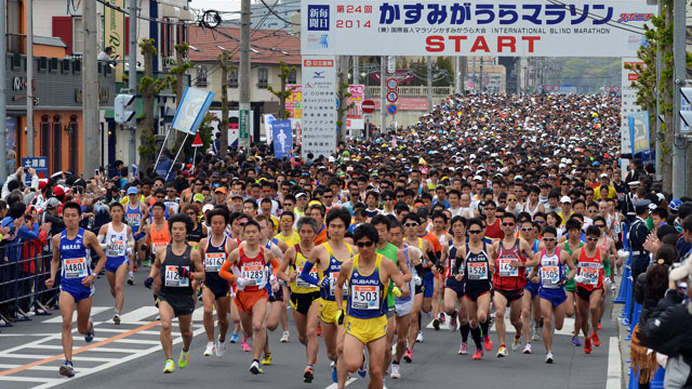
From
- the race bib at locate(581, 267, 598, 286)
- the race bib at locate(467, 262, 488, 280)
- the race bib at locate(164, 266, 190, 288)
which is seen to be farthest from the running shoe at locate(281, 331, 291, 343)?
the race bib at locate(581, 267, 598, 286)

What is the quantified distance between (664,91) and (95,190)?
453 inches

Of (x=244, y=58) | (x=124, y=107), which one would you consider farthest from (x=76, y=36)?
(x=124, y=107)

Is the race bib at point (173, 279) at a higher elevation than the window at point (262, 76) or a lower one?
lower

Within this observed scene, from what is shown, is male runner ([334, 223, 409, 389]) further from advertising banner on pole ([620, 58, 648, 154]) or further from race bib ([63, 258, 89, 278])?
advertising banner on pole ([620, 58, 648, 154])

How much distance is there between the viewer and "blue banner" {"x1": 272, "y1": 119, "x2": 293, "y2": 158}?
4056 cm

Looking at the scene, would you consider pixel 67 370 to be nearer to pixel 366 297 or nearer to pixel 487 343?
pixel 366 297

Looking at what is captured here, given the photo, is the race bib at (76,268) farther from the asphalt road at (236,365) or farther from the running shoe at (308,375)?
the running shoe at (308,375)

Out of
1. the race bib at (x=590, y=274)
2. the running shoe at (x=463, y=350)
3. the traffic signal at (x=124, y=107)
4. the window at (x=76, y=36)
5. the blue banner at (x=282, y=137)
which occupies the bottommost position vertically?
the running shoe at (x=463, y=350)

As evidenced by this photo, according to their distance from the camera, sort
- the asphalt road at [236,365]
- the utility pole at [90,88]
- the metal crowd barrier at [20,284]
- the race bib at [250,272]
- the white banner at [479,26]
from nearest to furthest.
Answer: the asphalt road at [236,365] < the race bib at [250,272] < the metal crowd barrier at [20,284] < the utility pole at [90,88] < the white banner at [479,26]

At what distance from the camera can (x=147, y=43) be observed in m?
35.9

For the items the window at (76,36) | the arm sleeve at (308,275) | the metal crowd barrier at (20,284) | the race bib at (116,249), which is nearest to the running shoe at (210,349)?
the arm sleeve at (308,275)

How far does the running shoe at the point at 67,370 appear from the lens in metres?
13.7

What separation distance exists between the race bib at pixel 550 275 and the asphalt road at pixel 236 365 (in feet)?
2.98

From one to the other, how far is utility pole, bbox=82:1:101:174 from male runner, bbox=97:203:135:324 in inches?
364
